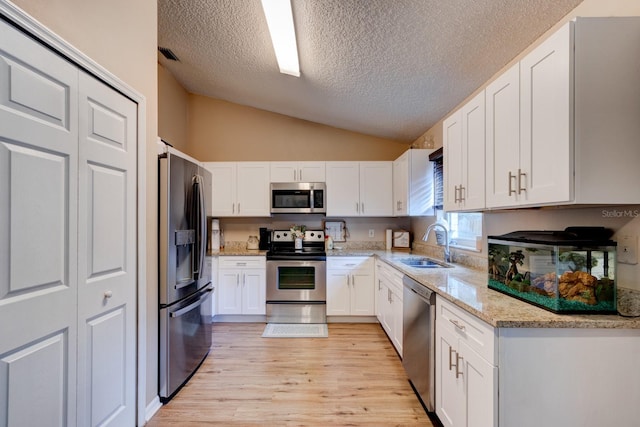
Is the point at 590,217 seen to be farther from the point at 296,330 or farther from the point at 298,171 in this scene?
the point at 298,171

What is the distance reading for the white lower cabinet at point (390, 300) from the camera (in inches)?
99.7

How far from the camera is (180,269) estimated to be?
84.0 inches

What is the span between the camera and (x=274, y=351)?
9.02 feet

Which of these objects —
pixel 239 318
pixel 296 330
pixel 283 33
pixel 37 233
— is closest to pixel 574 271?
pixel 37 233

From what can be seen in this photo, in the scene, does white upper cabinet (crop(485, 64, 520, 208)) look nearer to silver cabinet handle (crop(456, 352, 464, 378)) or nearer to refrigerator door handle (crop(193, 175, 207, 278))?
silver cabinet handle (crop(456, 352, 464, 378))

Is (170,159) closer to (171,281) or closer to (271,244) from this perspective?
(171,281)

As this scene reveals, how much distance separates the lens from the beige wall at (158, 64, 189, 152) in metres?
3.49

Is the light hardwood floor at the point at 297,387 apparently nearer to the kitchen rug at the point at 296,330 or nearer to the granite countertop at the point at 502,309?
the kitchen rug at the point at 296,330

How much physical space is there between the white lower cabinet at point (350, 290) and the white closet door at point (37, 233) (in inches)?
100

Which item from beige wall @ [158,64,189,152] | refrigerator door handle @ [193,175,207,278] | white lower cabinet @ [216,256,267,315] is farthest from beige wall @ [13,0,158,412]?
beige wall @ [158,64,189,152]

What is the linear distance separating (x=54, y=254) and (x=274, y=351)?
210cm

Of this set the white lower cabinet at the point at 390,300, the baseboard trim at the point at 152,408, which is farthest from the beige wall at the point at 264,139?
the baseboard trim at the point at 152,408

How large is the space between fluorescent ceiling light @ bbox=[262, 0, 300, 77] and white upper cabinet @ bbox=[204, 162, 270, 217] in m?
1.50

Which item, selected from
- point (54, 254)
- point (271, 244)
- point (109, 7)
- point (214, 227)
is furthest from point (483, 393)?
point (214, 227)
